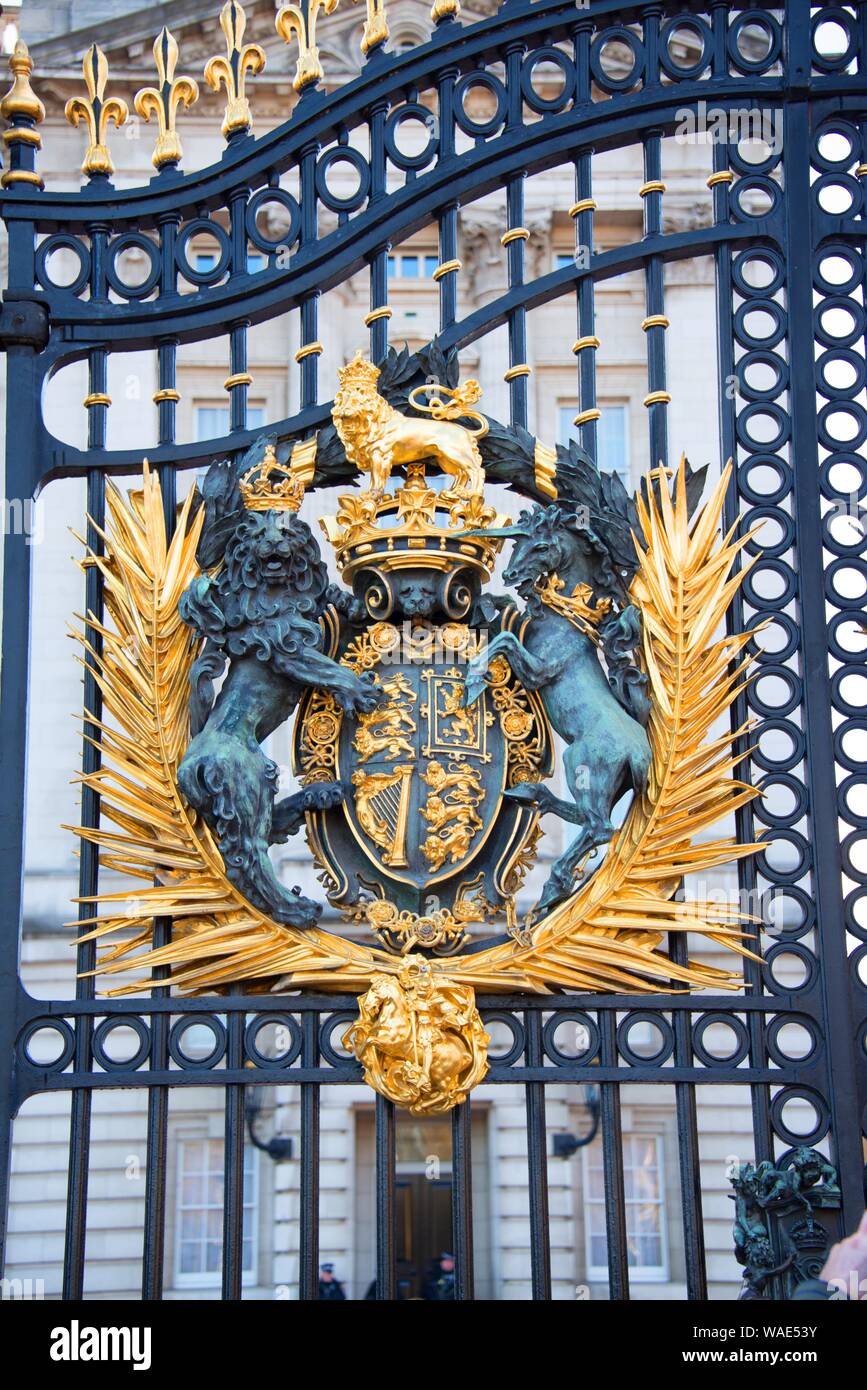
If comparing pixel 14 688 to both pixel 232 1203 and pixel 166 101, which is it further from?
pixel 166 101

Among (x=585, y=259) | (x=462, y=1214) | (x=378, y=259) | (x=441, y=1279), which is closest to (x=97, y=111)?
(x=378, y=259)

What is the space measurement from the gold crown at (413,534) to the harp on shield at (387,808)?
2.92 ft

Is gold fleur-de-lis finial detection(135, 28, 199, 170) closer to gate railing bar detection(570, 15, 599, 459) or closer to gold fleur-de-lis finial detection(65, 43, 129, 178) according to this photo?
gold fleur-de-lis finial detection(65, 43, 129, 178)

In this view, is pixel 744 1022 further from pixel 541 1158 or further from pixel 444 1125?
pixel 444 1125

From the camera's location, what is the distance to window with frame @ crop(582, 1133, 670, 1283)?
1780 cm

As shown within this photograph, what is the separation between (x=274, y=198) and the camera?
9.45 metres

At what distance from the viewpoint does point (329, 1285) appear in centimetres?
1608

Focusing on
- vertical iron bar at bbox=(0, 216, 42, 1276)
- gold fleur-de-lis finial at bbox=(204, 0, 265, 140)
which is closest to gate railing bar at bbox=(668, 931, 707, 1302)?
vertical iron bar at bbox=(0, 216, 42, 1276)

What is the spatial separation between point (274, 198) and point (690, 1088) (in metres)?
4.35

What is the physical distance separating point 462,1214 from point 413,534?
2.75 metres

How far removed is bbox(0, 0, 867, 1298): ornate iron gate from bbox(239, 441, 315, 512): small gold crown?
0.22 m

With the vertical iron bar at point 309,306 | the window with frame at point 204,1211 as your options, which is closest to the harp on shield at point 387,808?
the vertical iron bar at point 309,306

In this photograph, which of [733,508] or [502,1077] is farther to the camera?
[733,508]

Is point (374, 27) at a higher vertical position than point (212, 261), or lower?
lower
